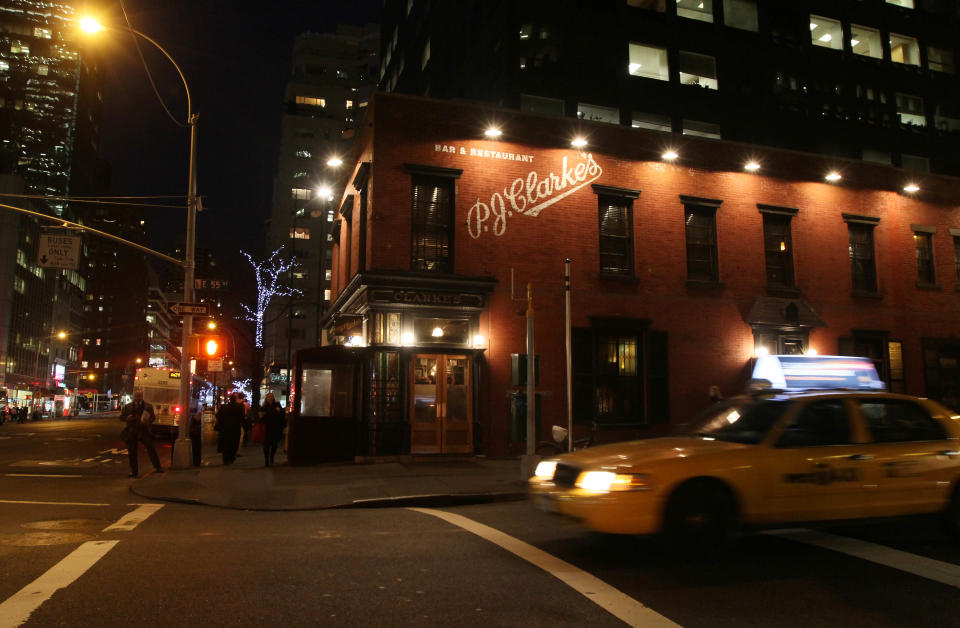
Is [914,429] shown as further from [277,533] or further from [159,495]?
[159,495]

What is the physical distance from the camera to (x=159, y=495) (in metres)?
12.1

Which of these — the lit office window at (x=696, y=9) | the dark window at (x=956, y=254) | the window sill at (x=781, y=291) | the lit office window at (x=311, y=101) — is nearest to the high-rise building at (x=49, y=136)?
the lit office window at (x=311, y=101)

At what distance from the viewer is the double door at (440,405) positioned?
17.1 m

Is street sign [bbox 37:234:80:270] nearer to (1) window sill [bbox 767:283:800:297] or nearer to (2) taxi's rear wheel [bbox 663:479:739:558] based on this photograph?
(2) taxi's rear wheel [bbox 663:479:739:558]

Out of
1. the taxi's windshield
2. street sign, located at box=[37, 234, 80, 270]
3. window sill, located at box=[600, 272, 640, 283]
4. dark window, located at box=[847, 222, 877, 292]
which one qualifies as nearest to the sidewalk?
the taxi's windshield

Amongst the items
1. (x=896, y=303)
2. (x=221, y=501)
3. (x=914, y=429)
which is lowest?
(x=221, y=501)

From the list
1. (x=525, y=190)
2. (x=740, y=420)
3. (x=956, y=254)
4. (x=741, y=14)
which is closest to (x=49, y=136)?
(x=741, y=14)

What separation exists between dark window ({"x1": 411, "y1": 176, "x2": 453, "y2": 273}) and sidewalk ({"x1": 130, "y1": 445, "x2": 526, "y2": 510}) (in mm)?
5054

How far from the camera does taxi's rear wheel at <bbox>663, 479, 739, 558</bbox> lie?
20.7 feet

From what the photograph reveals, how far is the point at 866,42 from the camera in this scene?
34656 millimetres

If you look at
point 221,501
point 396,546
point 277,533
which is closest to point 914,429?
point 396,546

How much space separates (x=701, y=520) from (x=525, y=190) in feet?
44.5

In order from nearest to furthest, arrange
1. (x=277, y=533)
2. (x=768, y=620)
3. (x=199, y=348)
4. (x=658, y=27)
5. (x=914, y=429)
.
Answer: (x=768, y=620) < (x=914, y=429) < (x=277, y=533) < (x=199, y=348) < (x=658, y=27)

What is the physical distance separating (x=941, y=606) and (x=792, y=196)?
61.5ft
